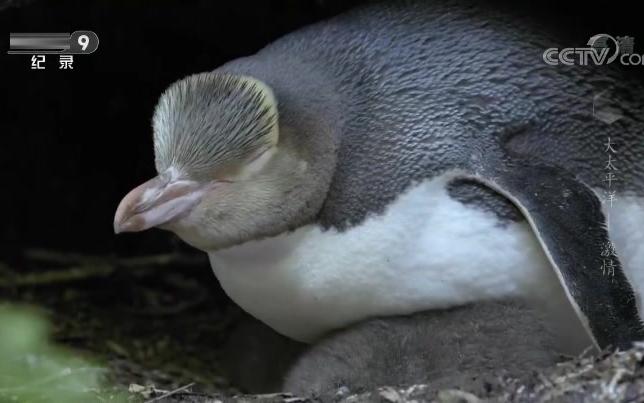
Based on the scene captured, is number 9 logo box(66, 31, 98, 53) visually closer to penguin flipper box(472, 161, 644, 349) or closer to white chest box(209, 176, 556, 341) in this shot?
white chest box(209, 176, 556, 341)

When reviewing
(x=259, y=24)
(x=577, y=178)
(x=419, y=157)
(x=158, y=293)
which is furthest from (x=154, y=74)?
(x=577, y=178)

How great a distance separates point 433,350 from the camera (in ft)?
6.73

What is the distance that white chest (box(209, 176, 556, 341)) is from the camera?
208 cm

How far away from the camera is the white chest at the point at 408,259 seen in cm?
208

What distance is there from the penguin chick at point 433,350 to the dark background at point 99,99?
0.91m

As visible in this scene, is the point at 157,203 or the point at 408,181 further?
the point at 408,181

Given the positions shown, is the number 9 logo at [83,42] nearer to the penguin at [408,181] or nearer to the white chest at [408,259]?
the penguin at [408,181]

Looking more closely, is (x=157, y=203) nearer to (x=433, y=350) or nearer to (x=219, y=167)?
(x=219, y=167)

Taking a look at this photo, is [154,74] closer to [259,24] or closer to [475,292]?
[259,24]

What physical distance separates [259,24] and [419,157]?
3.13 ft

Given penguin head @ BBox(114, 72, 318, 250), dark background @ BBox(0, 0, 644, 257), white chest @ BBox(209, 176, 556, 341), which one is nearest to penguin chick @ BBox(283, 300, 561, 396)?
white chest @ BBox(209, 176, 556, 341)

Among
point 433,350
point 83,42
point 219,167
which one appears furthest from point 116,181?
point 433,350

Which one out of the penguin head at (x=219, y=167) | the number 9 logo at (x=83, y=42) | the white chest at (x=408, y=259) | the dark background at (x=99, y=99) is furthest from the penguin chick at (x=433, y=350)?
the number 9 logo at (x=83, y=42)

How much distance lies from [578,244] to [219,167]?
2.35 feet
